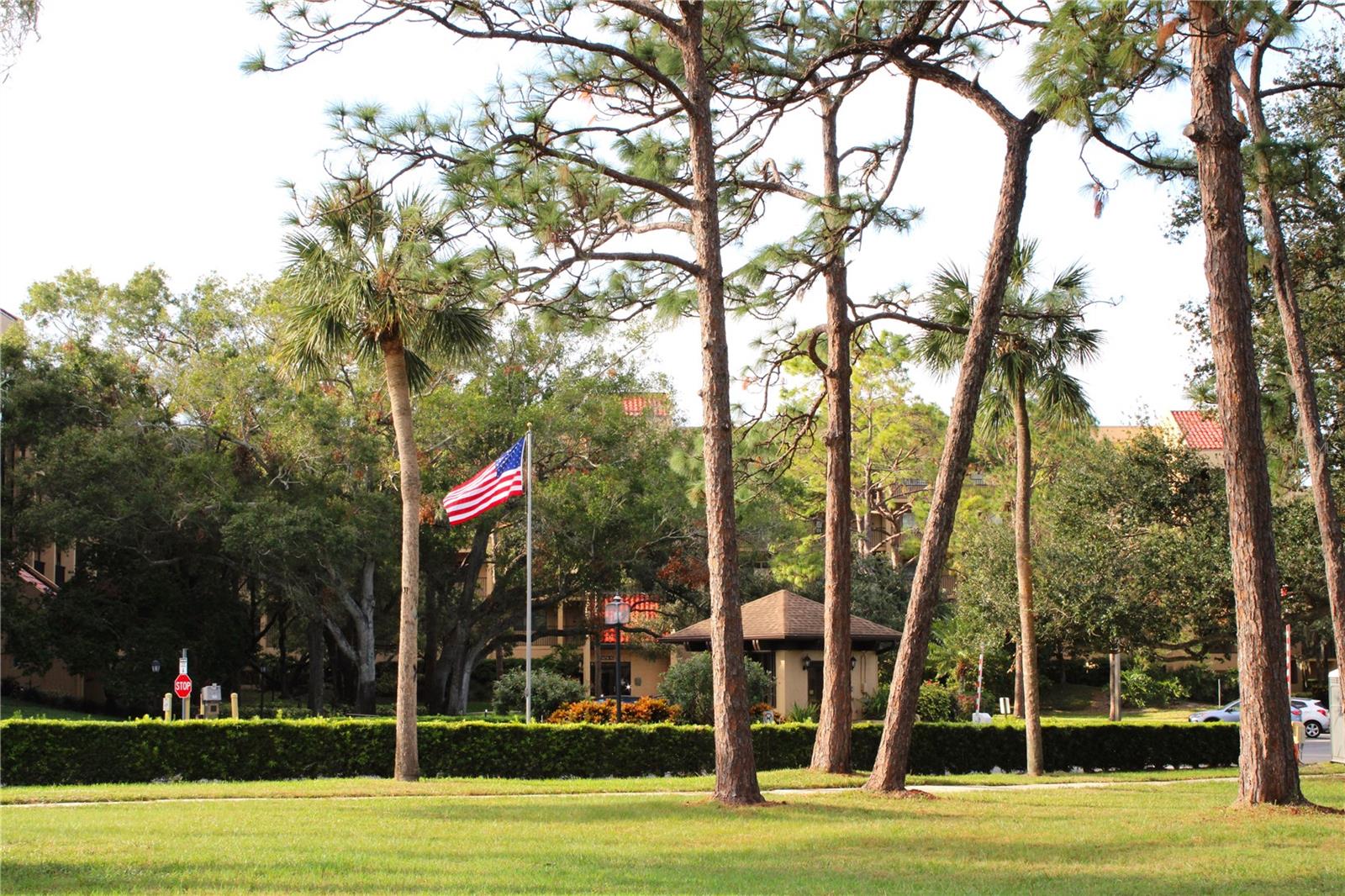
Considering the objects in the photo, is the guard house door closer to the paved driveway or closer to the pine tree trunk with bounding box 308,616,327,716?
the paved driveway

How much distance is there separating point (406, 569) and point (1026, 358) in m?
10.8

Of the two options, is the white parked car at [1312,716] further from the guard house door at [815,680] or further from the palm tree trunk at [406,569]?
the palm tree trunk at [406,569]

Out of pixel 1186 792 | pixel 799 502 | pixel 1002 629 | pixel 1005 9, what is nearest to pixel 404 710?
pixel 1186 792

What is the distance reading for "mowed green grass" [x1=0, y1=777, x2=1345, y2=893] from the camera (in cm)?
930

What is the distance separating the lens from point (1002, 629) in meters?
30.9

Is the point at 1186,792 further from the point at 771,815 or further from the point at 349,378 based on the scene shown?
the point at 349,378

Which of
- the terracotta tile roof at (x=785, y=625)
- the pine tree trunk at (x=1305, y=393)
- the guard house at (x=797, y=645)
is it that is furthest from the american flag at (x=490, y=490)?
the pine tree trunk at (x=1305, y=393)

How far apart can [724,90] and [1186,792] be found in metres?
11.6

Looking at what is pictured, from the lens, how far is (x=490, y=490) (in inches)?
909

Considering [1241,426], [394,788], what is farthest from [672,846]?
[394,788]

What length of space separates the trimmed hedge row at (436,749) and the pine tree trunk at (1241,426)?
9.82 meters

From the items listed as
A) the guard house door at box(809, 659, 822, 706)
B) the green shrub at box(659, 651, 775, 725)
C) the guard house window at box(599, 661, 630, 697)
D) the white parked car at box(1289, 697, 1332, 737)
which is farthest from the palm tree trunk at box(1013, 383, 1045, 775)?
the guard house window at box(599, 661, 630, 697)

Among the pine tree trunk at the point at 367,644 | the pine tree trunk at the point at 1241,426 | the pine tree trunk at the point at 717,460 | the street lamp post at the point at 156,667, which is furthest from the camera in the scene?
the street lamp post at the point at 156,667

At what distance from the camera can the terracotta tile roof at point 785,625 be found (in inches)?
1133
